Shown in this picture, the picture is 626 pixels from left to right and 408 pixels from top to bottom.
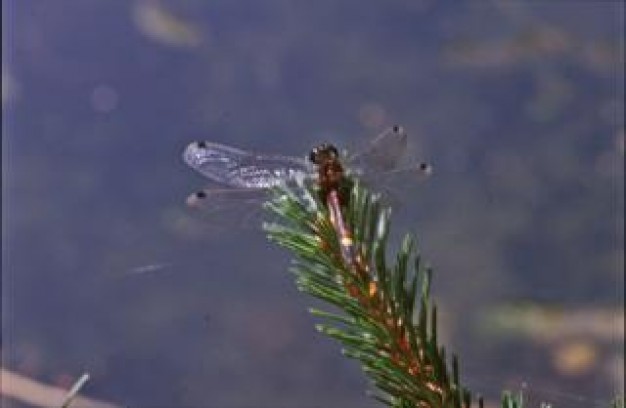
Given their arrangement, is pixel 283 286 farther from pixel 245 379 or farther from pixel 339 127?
pixel 339 127

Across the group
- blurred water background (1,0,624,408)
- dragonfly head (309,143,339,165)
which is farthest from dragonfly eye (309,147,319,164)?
blurred water background (1,0,624,408)

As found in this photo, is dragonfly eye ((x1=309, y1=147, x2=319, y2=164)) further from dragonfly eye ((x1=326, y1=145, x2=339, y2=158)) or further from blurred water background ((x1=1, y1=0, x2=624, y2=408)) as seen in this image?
blurred water background ((x1=1, y1=0, x2=624, y2=408))

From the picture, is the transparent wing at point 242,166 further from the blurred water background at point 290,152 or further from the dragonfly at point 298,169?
the blurred water background at point 290,152

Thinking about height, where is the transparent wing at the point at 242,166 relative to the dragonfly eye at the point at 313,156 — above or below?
above

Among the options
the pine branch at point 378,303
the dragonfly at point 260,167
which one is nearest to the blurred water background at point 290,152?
the dragonfly at point 260,167

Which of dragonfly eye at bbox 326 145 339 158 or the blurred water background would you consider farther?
the blurred water background

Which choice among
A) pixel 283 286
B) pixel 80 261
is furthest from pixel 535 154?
pixel 80 261

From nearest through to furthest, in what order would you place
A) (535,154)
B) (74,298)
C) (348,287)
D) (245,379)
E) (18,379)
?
1. (348,287)
2. (18,379)
3. (245,379)
4. (74,298)
5. (535,154)

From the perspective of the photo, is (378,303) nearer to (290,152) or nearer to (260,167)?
(260,167)
